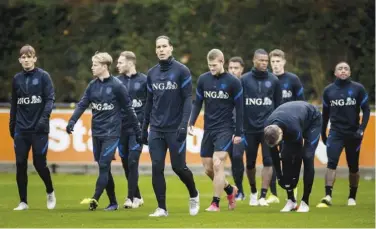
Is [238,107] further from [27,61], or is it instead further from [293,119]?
[27,61]

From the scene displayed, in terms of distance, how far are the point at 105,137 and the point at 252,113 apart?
121 inches

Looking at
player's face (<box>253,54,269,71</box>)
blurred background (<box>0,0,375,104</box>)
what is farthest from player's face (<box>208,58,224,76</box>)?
blurred background (<box>0,0,375,104</box>)

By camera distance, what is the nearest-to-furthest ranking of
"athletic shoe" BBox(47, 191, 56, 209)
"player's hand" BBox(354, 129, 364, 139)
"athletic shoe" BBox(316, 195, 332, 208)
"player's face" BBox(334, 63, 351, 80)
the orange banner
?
"athletic shoe" BBox(47, 191, 56, 209)
"athletic shoe" BBox(316, 195, 332, 208)
"player's hand" BBox(354, 129, 364, 139)
"player's face" BBox(334, 63, 351, 80)
the orange banner

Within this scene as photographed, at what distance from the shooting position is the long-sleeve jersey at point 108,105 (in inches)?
917

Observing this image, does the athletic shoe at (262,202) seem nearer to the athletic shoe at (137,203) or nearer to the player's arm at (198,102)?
the athletic shoe at (137,203)

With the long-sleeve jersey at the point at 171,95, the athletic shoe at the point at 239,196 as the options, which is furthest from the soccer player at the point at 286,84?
the long-sleeve jersey at the point at 171,95

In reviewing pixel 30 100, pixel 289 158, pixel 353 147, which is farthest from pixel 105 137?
pixel 353 147

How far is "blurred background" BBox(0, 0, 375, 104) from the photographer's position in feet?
115

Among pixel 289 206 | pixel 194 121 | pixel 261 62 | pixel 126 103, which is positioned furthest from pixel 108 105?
pixel 289 206

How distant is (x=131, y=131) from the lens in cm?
2470

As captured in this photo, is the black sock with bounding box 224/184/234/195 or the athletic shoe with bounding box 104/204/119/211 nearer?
the black sock with bounding box 224/184/234/195

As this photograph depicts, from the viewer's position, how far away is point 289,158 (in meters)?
22.5

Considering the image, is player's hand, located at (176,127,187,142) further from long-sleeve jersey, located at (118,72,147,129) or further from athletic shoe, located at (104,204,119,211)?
long-sleeve jersey, located at (118,72,147,129)

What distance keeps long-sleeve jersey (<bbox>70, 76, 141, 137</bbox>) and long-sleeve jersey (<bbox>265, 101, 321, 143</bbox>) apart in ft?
8.04
